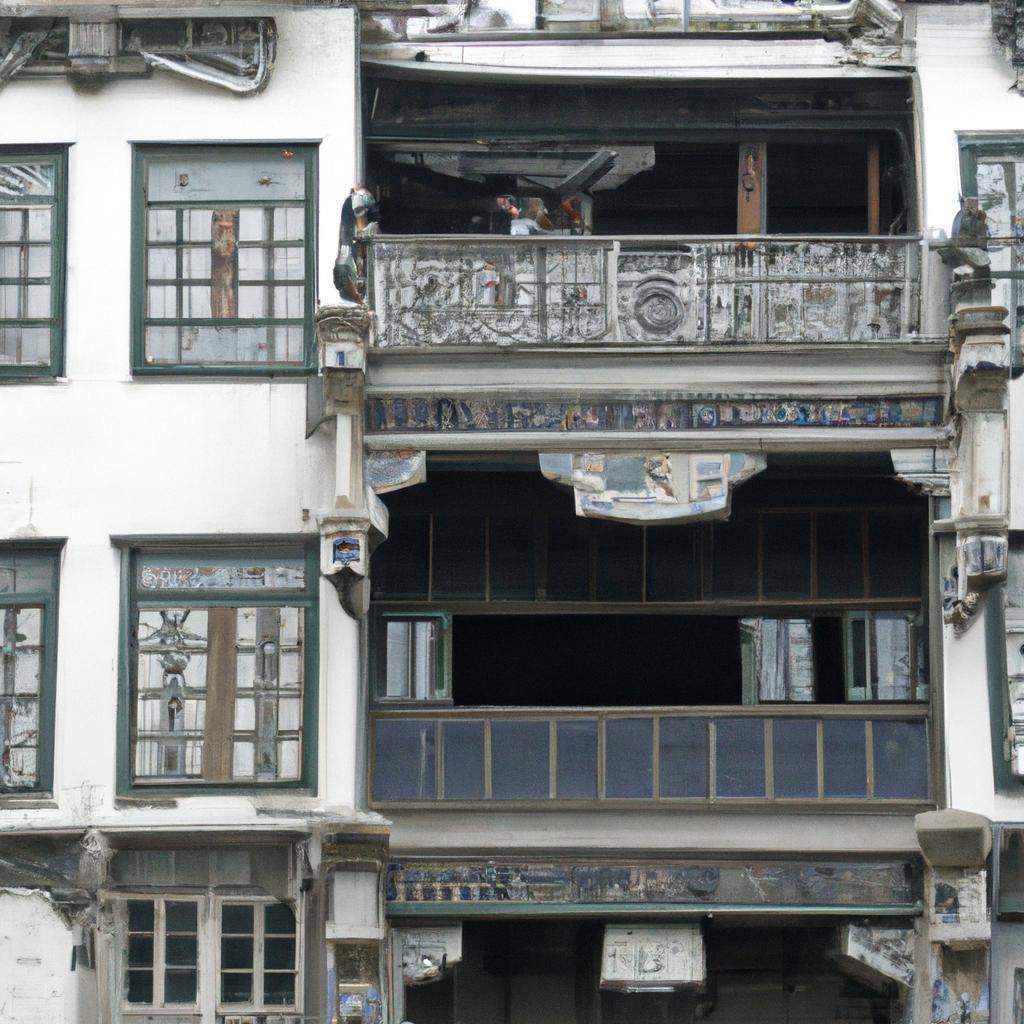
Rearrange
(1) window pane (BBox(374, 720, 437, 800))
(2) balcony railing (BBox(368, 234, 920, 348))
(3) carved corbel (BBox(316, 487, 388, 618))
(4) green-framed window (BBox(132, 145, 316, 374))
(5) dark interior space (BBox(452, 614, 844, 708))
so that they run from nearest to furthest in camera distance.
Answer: (3) carved corbel (BBox(316, 487, 388, 618))
(2) balcony railing (BBox(368, 234, 920, 348))
(1) window pane (BBox(374, 720, 437, 800))
(4) green-framed window (BBox(132, 145, 316, 374))
(5) dark interior space (BBox(452, 614, 844, 708))

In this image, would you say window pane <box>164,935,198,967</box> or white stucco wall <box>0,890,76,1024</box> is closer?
white stucco wall <box>0,890,76,1024</box>

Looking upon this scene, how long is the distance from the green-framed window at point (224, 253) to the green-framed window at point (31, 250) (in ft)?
1.94

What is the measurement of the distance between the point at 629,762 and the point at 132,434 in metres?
4.48

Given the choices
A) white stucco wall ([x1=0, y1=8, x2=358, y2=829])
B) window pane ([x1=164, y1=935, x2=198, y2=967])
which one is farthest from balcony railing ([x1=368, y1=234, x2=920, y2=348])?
window pane ([x1=164, y1=935, x2=198, y2=967])

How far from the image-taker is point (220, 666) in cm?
2033

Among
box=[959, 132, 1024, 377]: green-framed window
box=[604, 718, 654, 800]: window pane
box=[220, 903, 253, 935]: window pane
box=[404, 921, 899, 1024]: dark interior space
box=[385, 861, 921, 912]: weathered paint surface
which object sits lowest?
box=[404, 921, 899, 1024]: dark interior space

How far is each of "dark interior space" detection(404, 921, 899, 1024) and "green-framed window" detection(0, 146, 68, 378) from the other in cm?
581

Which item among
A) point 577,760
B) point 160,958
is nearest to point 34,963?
point 160,958

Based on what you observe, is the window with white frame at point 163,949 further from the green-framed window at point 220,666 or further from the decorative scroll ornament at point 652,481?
the decorative scroll ornament at point 652,481

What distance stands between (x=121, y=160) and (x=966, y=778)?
311 inches

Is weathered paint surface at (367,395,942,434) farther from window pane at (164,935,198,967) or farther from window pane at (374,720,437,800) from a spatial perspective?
window pane at (164,935,198,967)

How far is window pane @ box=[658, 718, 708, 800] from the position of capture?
2022cm

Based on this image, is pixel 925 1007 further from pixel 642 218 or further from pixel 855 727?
pixel 642 218

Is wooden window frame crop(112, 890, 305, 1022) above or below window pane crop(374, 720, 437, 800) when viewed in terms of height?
below
